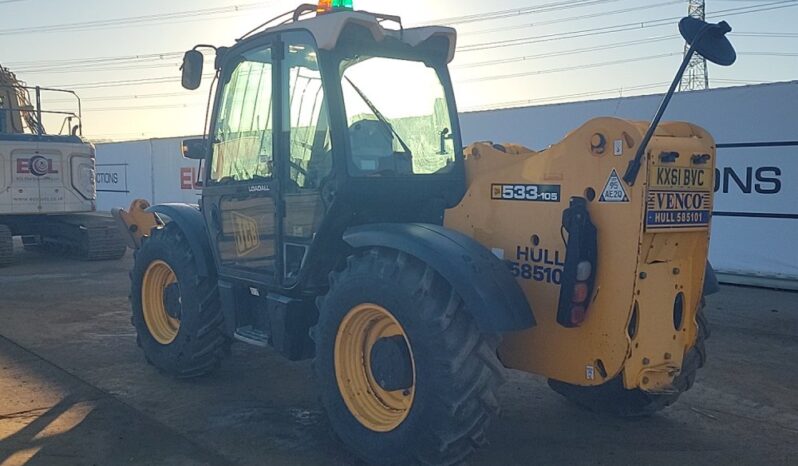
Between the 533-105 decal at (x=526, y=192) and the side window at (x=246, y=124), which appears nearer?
the 533-105 decal at (x=526, y=192)

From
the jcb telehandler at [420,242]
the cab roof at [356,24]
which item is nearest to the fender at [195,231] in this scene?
the jcb telehandler at [420,242]

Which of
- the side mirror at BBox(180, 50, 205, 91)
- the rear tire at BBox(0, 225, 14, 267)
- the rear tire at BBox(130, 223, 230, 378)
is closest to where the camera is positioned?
the side mirror at BBox(180, 50, 205, 91)

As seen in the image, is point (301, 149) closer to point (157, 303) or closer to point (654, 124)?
point (654, 124)

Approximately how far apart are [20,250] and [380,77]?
1296cm

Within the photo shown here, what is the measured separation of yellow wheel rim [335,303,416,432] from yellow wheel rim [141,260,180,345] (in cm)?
232

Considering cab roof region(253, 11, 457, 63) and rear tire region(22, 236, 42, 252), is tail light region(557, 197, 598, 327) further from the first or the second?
rear tire region(22, 236, 42, 252)

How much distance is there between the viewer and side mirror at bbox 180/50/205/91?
17.5 ft

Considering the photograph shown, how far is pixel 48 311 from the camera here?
857 centimetres

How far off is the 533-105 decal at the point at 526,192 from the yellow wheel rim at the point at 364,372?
0.92m

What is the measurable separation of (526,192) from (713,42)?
117cm

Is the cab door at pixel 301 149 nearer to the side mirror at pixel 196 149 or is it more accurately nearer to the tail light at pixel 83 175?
the side mirror at pixel 196 149

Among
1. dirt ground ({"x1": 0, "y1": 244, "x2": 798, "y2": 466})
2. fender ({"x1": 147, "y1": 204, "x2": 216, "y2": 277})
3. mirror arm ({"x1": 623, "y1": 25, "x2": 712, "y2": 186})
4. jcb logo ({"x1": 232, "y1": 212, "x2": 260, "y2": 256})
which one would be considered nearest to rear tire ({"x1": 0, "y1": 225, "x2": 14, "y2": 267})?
dirt ground ({"x1": 0, "y1": 244, "x2": 798, "y2": 466})

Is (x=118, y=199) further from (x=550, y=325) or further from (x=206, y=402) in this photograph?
(x=550, y=325)

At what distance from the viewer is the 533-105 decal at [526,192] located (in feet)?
13.3
